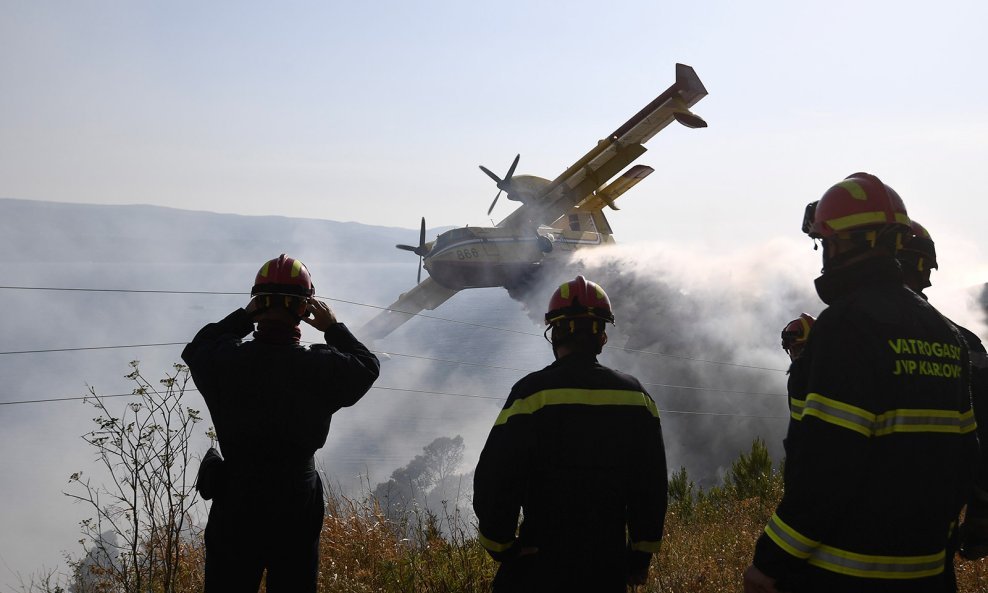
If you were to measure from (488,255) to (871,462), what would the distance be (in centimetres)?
2520

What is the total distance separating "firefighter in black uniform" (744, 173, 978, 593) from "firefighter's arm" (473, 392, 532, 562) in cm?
96

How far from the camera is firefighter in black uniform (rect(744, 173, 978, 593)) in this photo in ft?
8.05

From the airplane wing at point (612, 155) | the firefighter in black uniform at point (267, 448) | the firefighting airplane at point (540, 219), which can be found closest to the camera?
the firefighter in black uniform at point (267, 448)

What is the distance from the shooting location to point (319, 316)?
12.4ft

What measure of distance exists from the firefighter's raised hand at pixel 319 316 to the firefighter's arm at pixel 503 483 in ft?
4.00

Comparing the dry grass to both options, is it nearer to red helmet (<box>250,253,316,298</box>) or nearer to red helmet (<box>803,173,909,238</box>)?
red helmet (<box>250,253,316,298</box>)

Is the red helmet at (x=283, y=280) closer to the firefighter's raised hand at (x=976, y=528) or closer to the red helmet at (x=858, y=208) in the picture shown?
the red helmet at (x=858, y=208)

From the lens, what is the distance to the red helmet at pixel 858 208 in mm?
2803

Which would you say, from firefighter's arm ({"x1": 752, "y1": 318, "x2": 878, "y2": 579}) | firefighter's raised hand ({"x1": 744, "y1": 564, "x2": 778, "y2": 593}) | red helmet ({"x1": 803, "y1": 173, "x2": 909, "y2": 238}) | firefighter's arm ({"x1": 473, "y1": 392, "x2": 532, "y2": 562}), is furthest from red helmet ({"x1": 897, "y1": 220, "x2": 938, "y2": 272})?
firefighter's arm ({"x1": 473, "y1": 392, "x2": 532, "y2": 562})

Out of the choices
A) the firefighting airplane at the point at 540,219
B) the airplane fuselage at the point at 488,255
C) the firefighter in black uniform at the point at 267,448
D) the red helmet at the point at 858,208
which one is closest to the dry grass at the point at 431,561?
the firefighter in black uniform at the point at 267,448

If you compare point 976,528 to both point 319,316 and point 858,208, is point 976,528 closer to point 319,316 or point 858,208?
point 858,208

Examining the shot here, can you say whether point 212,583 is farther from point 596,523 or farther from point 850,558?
point 850,558

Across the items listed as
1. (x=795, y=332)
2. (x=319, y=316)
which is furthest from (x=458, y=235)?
(x=319, y=316)

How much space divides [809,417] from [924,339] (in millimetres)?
521
